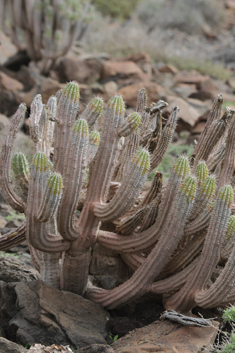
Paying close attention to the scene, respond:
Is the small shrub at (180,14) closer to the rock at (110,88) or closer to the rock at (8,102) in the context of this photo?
the rock at (110,88)

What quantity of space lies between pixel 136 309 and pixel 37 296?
3.00 ft

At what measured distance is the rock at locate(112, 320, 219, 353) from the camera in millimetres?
3361

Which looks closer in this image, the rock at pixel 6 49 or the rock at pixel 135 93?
the rock at pixel 135 93

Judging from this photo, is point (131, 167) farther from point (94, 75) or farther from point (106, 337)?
point (94, 75)

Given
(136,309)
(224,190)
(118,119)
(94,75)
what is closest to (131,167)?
(118,119)

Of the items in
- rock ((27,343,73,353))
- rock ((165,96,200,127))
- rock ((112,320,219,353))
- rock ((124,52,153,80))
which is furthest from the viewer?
rock ((124,52,153,80))

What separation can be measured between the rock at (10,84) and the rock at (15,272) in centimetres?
527

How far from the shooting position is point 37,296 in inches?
150

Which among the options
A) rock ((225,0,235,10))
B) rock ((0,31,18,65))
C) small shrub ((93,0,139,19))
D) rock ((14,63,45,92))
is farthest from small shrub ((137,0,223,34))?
rock ((14,63,45,92))

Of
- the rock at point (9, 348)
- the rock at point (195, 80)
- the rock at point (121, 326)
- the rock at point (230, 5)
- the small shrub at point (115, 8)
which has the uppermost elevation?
the rock at point (230, 5)

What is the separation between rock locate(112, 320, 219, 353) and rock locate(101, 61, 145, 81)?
798cm

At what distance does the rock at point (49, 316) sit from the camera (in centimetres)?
357

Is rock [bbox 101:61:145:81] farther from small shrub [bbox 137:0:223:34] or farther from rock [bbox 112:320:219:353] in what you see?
rock [bbox 112:320:219:353]

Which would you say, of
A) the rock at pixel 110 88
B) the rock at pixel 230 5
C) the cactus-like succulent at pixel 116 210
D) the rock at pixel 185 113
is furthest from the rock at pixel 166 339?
the rock at pixel 230 5
